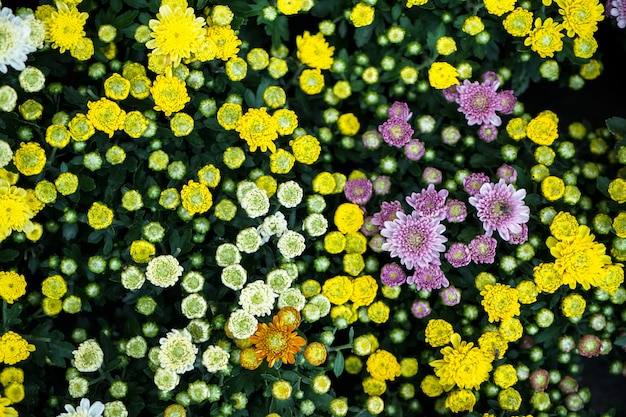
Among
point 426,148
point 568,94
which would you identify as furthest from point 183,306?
point 568,94

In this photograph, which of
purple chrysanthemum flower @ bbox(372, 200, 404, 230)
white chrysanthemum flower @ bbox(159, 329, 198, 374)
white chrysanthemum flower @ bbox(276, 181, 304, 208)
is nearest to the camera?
white chrysanthemum flower @ bbox(159, 329, 198, 374)

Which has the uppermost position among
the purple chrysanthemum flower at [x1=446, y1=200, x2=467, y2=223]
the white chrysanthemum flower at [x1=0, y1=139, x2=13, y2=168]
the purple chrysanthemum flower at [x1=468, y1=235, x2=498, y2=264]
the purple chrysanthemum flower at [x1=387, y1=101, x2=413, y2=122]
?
the white chrysanthemum flower at [x1=0, y1=139, x2=13, y2=168]

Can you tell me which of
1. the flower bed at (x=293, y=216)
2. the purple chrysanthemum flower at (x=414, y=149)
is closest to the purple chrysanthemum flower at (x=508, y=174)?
the flower bed at (x=293, y=216)

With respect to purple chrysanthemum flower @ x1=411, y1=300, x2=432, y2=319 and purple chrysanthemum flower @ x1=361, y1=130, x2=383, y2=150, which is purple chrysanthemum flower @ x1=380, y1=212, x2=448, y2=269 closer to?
purple chrysanthemum flower @ x1=411, y1=300, x2=432, y2=319

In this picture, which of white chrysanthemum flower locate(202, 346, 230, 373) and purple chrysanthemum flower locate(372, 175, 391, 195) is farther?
purple chrysanthemum flower locate(372, 175, 391, 195)

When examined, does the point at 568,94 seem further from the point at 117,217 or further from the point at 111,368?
the point at 111,368

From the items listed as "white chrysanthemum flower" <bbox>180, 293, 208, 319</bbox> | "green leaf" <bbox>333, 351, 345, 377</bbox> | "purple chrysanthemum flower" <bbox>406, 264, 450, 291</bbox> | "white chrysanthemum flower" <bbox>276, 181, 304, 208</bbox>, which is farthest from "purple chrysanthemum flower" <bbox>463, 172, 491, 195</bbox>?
"white chrysanthemum flower" <bbox>180, 293, 208, 319</bbox>

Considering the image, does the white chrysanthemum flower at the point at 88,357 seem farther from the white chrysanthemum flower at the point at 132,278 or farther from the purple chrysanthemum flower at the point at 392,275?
the purple chrysanthemum flower at the point at 392,275

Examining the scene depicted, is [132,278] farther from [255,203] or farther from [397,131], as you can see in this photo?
[397,131]
